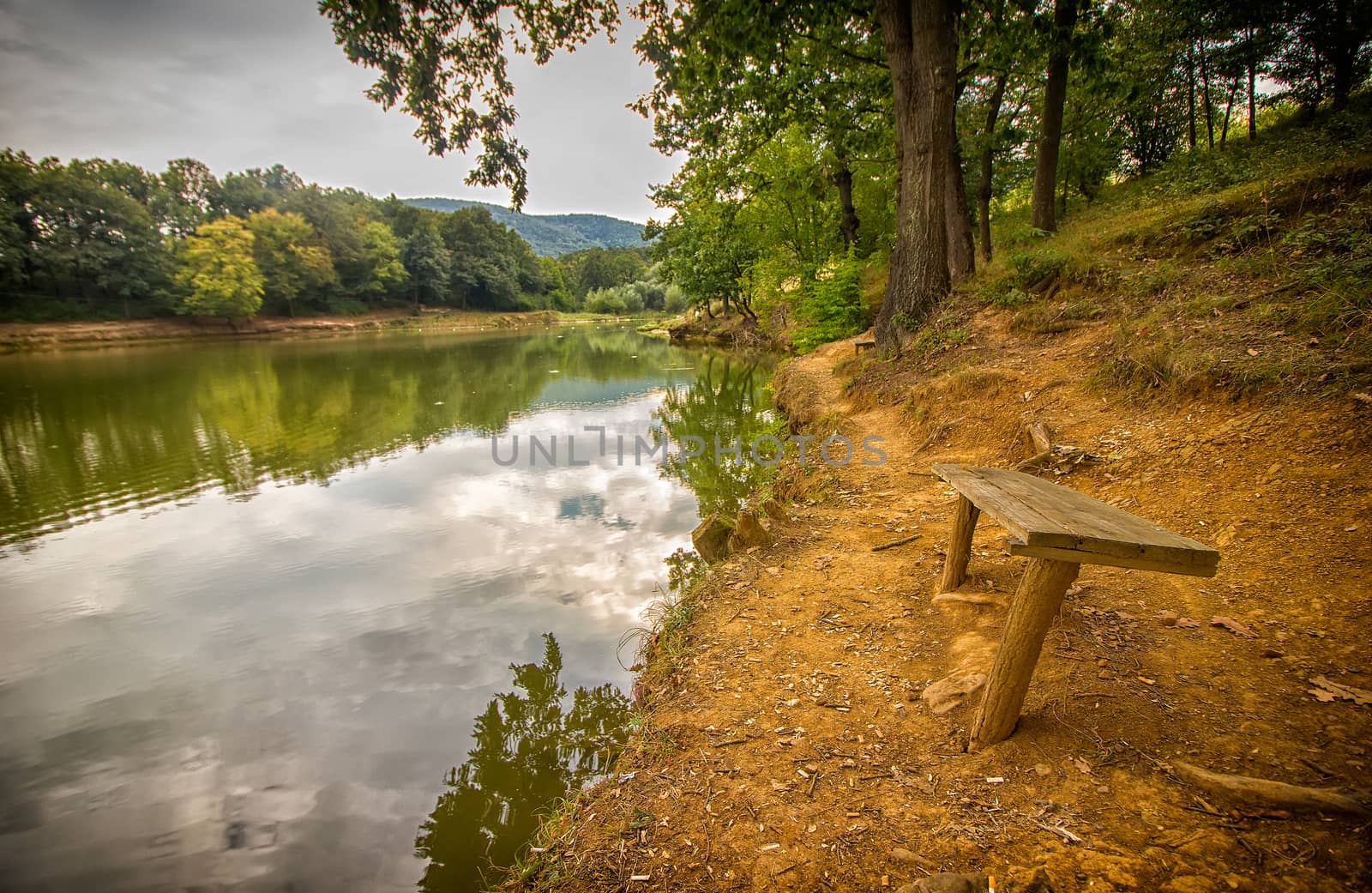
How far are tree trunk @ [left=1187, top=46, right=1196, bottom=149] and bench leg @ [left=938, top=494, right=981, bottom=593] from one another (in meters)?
20.5

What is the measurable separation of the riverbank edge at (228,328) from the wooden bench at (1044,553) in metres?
49.1

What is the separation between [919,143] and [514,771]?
982cm

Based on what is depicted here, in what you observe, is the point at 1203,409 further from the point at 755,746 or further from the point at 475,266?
the point at 475,266

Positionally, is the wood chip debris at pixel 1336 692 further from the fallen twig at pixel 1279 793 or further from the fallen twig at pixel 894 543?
the fallen twig at pixel 894 543

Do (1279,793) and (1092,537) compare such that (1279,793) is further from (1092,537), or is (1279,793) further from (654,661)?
(654,661)

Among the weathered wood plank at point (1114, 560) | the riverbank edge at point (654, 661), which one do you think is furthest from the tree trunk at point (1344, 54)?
the weathered wood plank at point (1114, 560)

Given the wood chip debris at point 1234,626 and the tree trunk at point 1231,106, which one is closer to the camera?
the wood chip debris at point 1234,626

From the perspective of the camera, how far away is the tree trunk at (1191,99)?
50.1ft

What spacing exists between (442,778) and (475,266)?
74.1m

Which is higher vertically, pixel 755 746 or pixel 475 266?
pixel 475 266

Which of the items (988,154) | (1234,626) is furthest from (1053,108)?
(1234,626)

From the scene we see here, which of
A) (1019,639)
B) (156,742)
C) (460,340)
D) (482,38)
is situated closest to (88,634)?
(156,742)

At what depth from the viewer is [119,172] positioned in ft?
151

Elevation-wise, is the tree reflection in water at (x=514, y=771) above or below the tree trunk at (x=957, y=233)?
below
